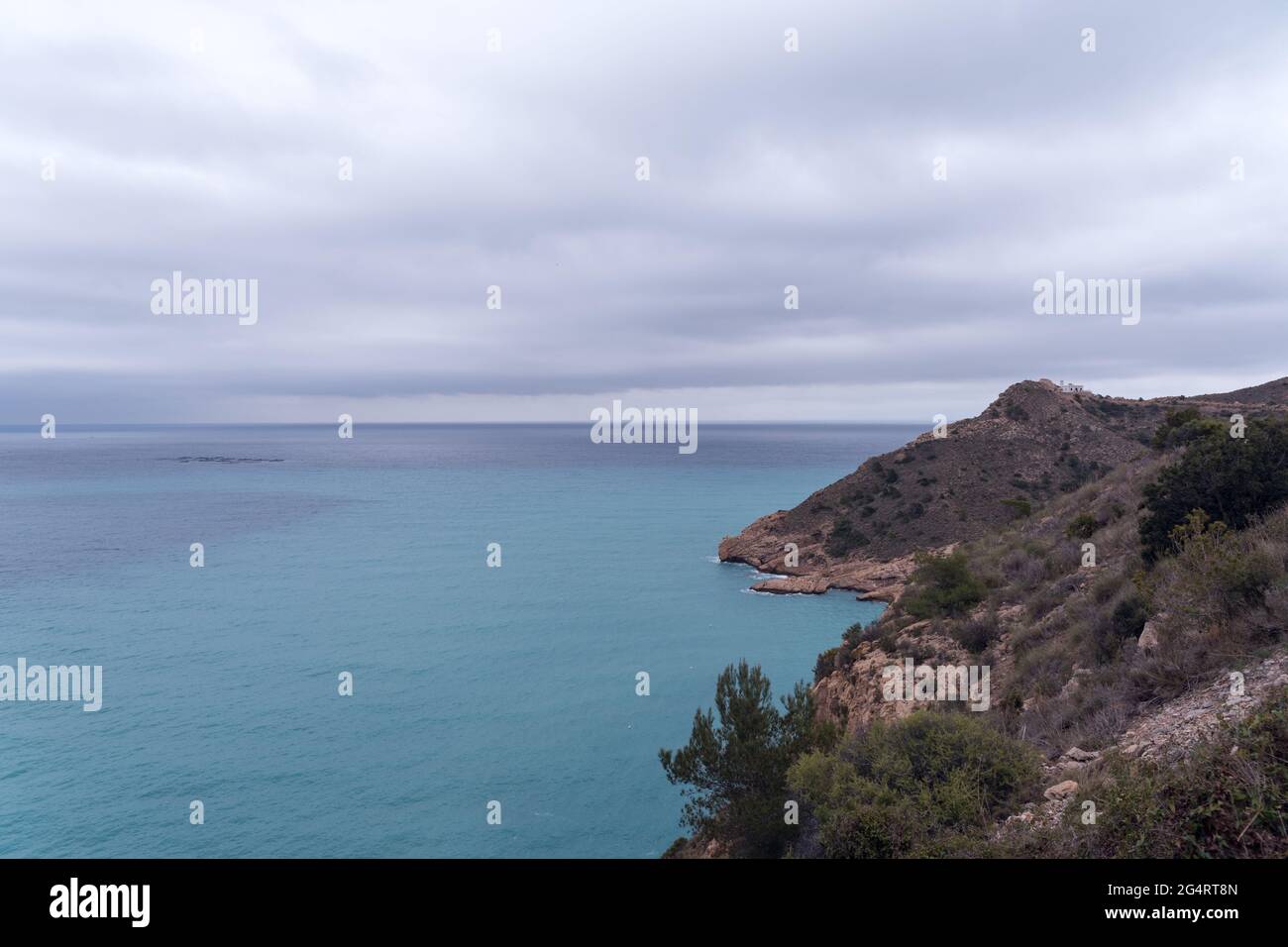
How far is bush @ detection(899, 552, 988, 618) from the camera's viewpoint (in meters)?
22.6

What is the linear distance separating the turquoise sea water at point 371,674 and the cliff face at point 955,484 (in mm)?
4442

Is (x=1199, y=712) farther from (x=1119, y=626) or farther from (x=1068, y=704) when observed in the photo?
(x=1119, y=626)

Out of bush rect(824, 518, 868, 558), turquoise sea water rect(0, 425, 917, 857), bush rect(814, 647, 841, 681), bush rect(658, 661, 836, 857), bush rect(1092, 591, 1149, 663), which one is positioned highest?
bush rect(1092, 591, 1149, 663)

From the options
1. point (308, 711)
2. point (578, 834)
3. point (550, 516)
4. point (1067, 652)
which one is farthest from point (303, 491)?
point (1067, 652)

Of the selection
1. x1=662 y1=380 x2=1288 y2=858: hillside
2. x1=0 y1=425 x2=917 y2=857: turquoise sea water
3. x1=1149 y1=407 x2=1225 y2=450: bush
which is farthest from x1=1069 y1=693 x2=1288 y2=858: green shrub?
x1=1149 y1=407 x2=1225 y2=450: bush

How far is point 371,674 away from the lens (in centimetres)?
3525

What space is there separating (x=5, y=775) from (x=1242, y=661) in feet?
121

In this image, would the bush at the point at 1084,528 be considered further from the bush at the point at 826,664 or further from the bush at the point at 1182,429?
the bush at the point at 826,664

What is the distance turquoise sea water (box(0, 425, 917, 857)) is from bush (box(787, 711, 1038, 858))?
12.5 meters

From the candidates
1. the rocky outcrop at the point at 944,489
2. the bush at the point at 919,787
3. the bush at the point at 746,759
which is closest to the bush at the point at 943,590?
the bush at the point at 746,759

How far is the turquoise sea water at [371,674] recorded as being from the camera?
21.7 m

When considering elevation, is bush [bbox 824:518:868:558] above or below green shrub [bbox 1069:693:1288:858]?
below

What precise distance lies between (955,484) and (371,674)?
1835 inches

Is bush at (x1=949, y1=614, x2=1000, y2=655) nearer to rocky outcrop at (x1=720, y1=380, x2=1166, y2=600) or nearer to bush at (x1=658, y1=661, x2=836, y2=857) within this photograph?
bush at (x1=658, y1=661, x2=836, y2=857)
